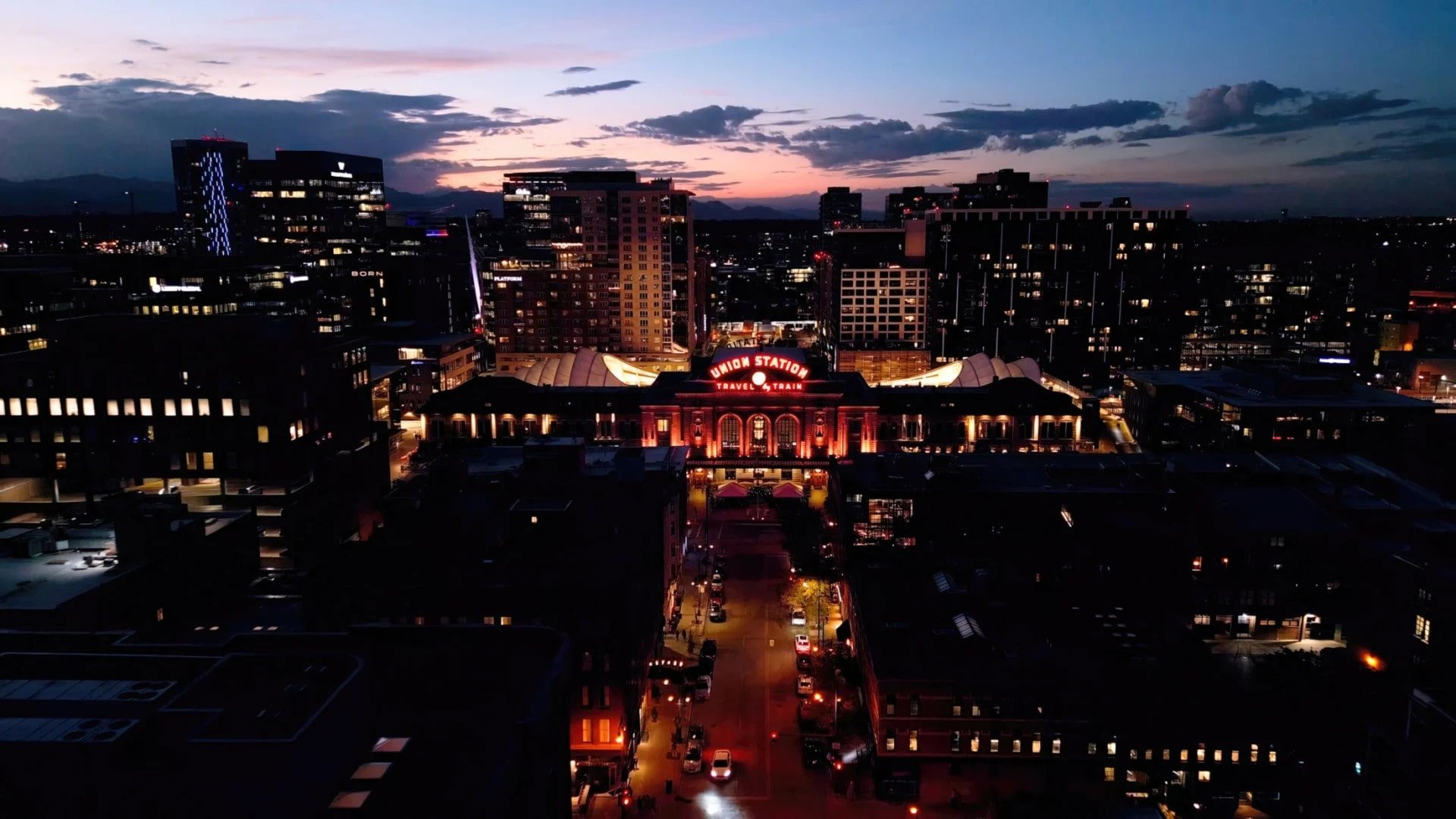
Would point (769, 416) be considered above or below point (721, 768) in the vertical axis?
above

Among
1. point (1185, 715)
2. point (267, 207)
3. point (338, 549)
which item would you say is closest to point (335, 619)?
point (338, 549)

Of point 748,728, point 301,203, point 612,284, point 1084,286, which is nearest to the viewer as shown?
point 748,728

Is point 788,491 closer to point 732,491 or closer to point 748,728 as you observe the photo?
point 732,491

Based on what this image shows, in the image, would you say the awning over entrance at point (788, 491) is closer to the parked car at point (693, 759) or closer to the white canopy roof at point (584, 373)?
the white canopy roof at point (584, 373)

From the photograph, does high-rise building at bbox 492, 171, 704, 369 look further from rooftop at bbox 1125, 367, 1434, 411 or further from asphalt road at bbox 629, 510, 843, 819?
asphalt road at bbox 629, 510, 843, 819

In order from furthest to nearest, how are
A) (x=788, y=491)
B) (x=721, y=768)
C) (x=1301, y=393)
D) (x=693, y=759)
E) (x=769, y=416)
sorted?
1. (x=769, y=416)
2. (x=1301, y=393)
3. (x=788, y=491)
4. (x=693, y=759)
5. (x=721, y=768)

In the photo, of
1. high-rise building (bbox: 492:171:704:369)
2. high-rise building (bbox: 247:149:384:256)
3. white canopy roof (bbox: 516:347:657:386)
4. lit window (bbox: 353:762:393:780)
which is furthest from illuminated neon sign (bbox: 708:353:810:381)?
high-rise building (bbox: 247:149:384:256)

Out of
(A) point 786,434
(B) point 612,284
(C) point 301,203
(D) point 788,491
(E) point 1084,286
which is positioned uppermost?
(C) point 301,203

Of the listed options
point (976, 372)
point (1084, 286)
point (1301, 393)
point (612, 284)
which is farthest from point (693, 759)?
point (1084, 286)
